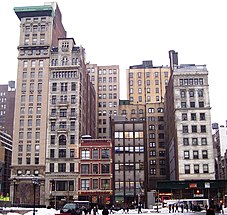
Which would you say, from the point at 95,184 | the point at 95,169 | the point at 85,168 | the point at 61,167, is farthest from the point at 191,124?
the point at 61,167

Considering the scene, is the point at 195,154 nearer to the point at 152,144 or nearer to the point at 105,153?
the point at 105,153

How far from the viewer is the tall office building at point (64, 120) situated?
322 feet

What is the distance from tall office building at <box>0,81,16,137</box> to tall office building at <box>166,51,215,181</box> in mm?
94363

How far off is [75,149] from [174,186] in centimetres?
2707

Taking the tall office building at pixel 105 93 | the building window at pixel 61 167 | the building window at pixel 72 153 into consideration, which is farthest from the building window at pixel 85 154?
the tall office building at pixel 105 93

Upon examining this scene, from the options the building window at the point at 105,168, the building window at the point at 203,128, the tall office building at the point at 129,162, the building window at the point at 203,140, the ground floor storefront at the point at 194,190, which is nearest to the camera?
the ground floor storefront at the point at 194,190

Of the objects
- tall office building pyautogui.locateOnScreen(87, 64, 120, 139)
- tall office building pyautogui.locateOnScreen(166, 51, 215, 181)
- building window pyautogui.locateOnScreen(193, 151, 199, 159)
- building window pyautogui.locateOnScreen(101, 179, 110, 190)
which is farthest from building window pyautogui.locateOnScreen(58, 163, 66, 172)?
tall office building pyautogui.locateOnScreen(87, 64, 120, 139)

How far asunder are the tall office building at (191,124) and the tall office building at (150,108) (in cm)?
2894

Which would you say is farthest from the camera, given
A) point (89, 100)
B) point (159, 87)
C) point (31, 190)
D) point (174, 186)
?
point (159, 87)

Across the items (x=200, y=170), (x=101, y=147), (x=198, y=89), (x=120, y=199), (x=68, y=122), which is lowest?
(x=120, y=199)

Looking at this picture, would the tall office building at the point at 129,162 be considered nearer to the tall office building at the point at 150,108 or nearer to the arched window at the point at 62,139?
the arched window at the point at 62,139

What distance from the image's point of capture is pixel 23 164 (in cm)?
10069

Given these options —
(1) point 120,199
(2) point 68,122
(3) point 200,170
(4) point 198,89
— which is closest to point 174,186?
(3) point 200,170

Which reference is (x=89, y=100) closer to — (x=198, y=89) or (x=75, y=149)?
(x=75, y=149)
